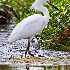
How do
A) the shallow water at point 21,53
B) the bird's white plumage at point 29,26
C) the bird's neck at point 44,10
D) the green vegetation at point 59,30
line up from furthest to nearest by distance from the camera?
the green vegetation at point 59,30 < the bird's neck at point 44,10 < the bird's white plumage at point 29,26 < the shallow water at point 21,53

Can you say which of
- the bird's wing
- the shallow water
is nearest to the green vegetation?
the shallow water

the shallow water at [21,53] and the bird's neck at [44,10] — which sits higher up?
the bird's neck at [44,10]

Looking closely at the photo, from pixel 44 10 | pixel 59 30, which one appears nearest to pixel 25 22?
pixel 44 10

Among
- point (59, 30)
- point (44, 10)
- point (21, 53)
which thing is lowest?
point (21, 53)

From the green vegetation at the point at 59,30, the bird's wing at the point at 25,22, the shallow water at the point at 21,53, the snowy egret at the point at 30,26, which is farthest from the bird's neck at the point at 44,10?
the green vegetation at the point at 59,30

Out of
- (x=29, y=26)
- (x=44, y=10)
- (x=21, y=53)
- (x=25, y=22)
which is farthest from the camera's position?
(x=21, y=53)

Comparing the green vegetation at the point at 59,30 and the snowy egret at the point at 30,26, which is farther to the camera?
the green vegetation at the point at 59,30

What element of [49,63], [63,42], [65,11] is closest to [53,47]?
[63,42]

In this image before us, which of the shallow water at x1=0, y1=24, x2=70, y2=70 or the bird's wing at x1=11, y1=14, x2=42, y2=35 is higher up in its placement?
the bird's wing at x1=11, y1=14, x2=42, y2=35

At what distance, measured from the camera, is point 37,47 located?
37.1 ft

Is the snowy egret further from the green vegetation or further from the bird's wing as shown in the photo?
the green vegetation

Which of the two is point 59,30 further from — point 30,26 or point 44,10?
point 30,26

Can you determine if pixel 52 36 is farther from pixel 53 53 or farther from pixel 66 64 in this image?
pixel 66 64

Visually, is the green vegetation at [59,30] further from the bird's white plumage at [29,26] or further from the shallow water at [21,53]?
the bird's white plumage at [29,26]
